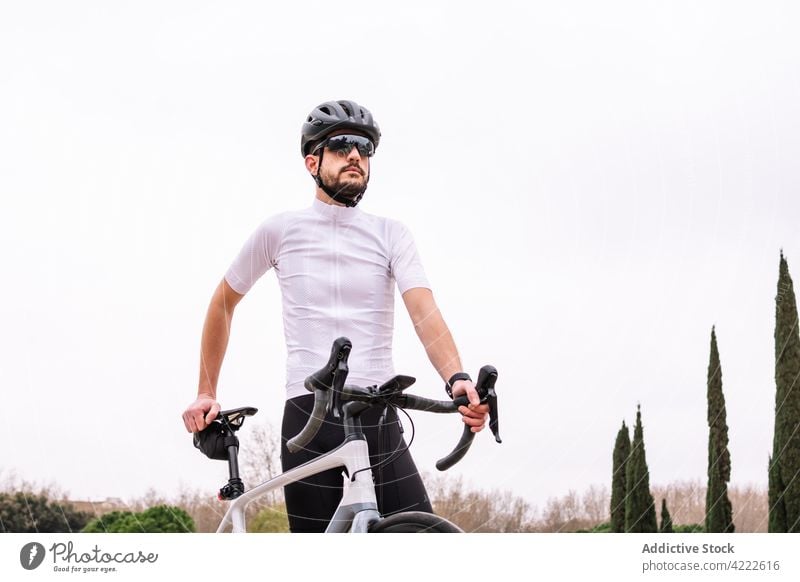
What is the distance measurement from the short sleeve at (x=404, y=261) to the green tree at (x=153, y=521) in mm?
1256

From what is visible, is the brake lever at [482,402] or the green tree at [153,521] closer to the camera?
the brake lever at [482,402]

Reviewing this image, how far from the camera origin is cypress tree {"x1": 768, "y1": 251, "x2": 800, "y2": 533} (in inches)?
307

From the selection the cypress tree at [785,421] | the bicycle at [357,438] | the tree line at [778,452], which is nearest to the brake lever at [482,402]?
the bicycle at [357,438]

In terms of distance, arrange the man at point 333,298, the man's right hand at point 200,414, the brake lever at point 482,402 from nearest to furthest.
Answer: the brake lever at point 482,402 < the man at point 333,298 < the man's right hand at point 200,414

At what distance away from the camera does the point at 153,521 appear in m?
4.91

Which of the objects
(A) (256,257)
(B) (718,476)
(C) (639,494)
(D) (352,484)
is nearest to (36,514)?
(A) (256,257)

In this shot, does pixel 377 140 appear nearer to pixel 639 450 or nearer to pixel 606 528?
pixel 639 450

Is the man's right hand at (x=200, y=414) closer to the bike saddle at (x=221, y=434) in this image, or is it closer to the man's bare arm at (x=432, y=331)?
the bike saddle at (x=221, y=434)

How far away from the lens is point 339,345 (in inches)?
85.5

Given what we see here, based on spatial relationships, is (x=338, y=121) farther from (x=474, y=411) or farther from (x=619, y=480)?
(x=619, y=480)

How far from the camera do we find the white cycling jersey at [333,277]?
2580mm

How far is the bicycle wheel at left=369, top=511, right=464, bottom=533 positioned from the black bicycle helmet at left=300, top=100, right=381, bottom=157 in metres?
1.04
